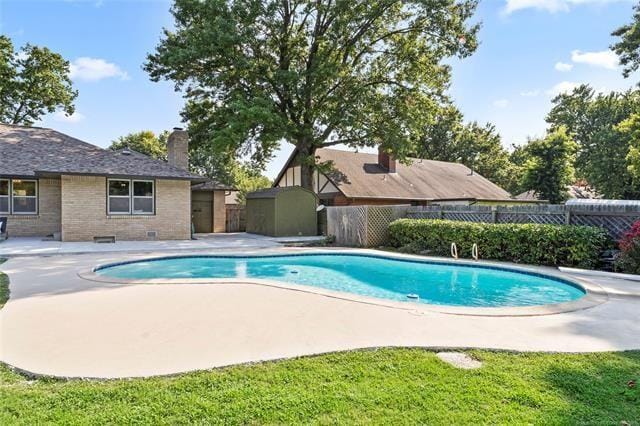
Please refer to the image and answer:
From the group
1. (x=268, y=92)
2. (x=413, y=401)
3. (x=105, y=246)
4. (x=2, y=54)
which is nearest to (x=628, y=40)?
(x=268, y=92)

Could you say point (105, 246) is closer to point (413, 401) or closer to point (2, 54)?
point (413, 401)

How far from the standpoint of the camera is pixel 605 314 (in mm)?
5781

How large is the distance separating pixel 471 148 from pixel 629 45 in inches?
713

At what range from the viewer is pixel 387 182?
2550 cm

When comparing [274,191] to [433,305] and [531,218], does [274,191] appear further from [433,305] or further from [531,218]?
[433,305]

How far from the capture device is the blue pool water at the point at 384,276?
27.1 feet

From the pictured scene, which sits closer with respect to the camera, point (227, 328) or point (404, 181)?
point (227, 328)

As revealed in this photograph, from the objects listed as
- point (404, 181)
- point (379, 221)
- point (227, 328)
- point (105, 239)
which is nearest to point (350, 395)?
point (227, 328)

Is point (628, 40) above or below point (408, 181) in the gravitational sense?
above

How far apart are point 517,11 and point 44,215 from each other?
66.5 feet

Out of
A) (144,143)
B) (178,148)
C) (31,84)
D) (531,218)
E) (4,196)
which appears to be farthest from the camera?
(144,143)

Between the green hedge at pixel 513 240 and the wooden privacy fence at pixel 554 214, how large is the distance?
55 cm

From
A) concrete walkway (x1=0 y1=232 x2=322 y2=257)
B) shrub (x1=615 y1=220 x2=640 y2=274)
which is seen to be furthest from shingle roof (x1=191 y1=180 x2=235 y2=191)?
shrub (x1=615 y1=220 x2=640 y2=274)

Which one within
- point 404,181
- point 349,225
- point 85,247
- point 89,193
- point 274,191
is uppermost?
point 404,181
